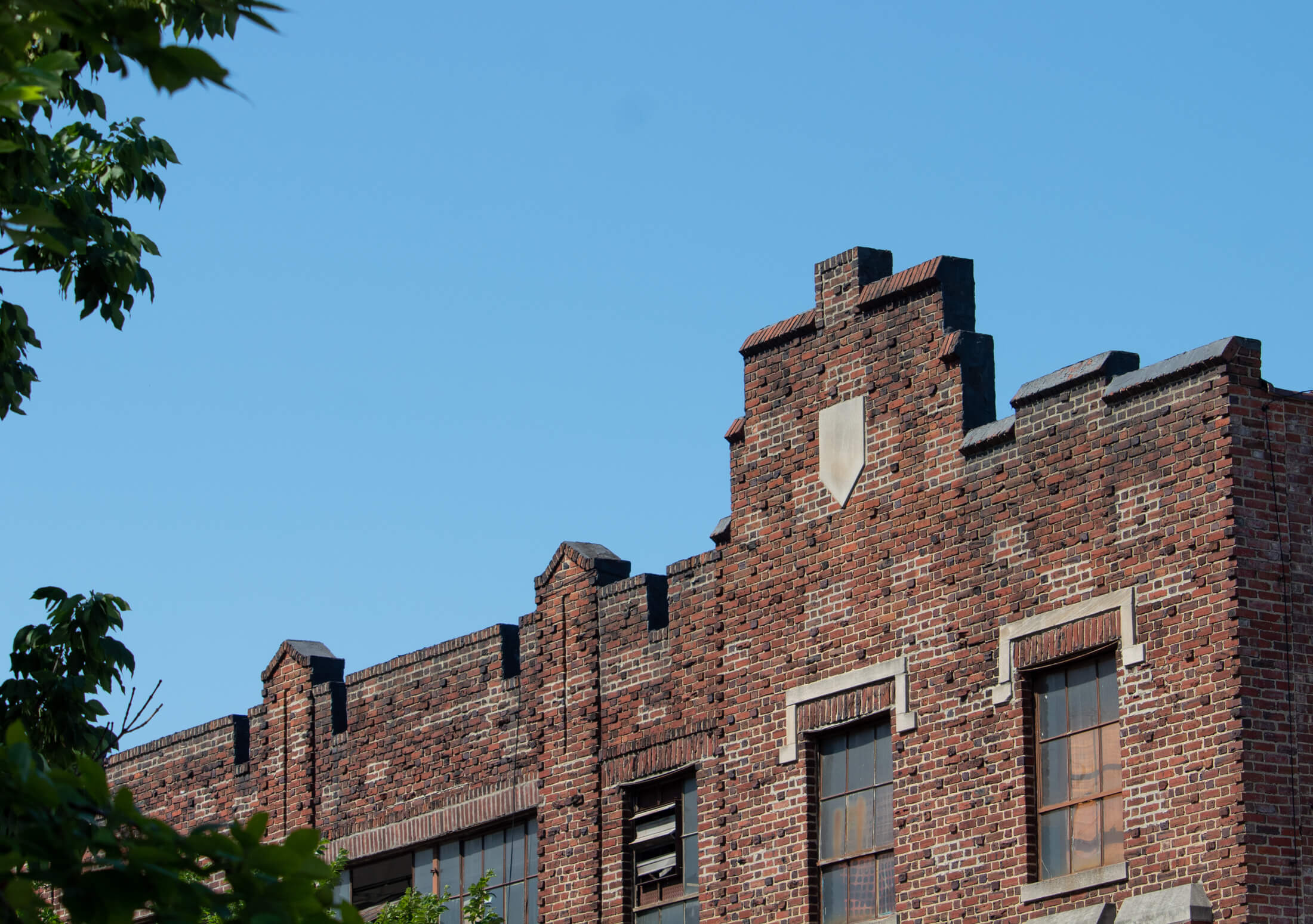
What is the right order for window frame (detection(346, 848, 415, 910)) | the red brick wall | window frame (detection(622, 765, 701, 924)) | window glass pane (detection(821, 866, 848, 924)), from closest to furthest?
1. the red brick wall
2. window glass pane (detection(821, 866, 848, 924))
3. window frame (detection(622, 765, 701, 924))
4. window frame (detection(346, 848, 415, 910))

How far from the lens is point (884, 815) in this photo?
17.3 meters

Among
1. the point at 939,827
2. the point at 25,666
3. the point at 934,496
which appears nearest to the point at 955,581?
the point at 934,496

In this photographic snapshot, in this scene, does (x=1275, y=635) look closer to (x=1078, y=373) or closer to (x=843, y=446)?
(x=1078, y=373)

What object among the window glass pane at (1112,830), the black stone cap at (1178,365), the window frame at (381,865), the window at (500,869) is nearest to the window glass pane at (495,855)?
the window at (500,869)

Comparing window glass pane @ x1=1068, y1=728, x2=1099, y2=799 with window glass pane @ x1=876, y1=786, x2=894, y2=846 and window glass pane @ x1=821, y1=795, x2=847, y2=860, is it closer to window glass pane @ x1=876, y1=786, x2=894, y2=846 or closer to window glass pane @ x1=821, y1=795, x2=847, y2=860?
window glass pane @ x1=876, y1=786, x2=894, y2=846

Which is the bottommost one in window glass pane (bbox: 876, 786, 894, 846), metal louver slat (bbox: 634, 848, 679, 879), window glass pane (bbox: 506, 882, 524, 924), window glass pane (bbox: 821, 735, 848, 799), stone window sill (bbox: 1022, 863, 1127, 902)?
stone window sill (bbox: 1022, 863, 1127, 902)

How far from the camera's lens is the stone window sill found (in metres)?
15.0

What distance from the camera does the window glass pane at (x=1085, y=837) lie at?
50.7ft

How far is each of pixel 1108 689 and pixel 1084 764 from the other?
610 millimetres

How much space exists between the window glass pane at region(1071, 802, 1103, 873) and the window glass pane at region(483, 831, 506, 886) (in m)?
7.70

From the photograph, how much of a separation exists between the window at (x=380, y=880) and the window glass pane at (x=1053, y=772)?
8.83 m

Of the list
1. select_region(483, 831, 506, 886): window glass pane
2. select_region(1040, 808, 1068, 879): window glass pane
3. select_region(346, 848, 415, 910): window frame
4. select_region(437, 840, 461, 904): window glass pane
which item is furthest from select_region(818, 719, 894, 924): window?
select_region(346, 848, 415, 910): window frame

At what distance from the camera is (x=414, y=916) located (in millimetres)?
18703

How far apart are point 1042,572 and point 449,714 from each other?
26.9ft
